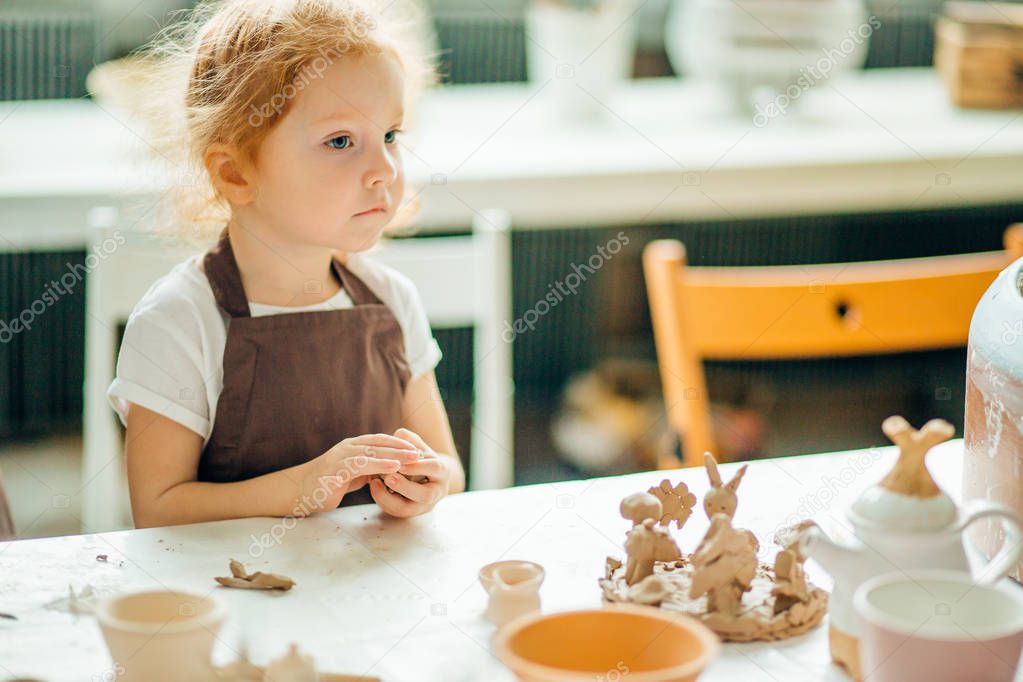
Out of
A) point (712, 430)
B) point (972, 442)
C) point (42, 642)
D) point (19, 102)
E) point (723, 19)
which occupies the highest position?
point (723, 19)

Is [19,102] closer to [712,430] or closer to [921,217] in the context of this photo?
[712,430]

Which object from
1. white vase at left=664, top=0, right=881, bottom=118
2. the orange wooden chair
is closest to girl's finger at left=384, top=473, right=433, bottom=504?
the orange wooden chair

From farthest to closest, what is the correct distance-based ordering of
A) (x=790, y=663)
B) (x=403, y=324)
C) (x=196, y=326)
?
(x=403, y=324), (x=196, y=326), (x=790, y=663)

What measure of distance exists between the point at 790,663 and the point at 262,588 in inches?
16.0

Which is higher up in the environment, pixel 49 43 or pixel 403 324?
pixel 49 43

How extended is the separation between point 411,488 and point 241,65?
0.48 meters

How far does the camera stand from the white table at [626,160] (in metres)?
2.21

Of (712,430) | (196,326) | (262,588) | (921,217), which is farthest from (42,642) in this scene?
(921,217)

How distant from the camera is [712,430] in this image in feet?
9.09

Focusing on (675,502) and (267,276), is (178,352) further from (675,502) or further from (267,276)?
(675,502)

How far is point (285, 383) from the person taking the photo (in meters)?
1.24

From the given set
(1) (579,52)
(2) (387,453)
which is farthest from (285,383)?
(1) (579,52)

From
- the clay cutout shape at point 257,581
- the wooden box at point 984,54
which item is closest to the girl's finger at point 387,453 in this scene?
the clay cutout shape at point 257,581

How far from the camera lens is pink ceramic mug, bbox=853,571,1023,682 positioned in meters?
0.71
